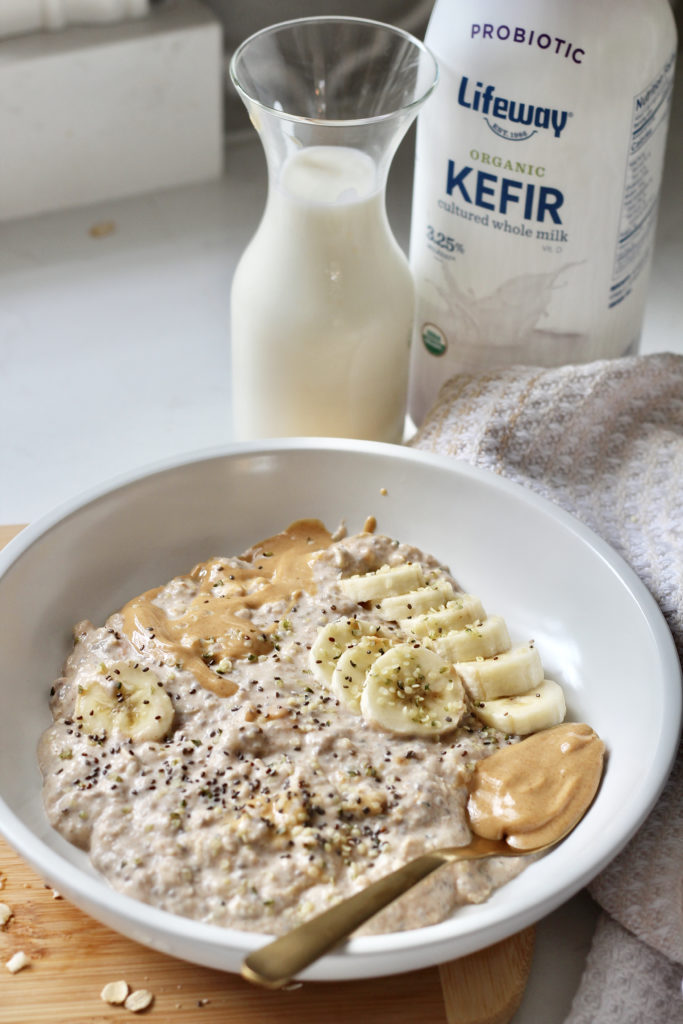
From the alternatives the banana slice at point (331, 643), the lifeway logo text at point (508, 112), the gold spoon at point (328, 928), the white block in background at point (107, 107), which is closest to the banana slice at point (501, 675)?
the banana slice at point (331, 643)

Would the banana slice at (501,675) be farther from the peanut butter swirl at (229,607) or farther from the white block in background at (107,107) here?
the white block in background at (107,107)

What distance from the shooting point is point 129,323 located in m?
2.01

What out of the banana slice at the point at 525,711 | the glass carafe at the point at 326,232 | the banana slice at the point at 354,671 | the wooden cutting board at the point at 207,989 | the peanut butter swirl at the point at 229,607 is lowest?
the wooden cutting board at the point at 207,989

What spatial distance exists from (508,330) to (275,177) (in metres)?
0.35

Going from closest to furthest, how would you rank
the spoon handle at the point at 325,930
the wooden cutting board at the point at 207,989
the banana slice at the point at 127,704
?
the spoon handle at the point at 325,930
the wooden cutting board at the point at 207,989
the banana slice at the point at 127,704

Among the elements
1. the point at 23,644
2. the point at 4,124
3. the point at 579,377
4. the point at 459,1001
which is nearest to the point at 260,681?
the point at 23,644

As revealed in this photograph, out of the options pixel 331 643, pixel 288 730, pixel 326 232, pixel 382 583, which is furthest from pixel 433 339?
pixel 288 730

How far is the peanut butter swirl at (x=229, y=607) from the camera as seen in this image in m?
1.25

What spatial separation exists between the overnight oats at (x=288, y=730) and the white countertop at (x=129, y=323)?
0.45 m

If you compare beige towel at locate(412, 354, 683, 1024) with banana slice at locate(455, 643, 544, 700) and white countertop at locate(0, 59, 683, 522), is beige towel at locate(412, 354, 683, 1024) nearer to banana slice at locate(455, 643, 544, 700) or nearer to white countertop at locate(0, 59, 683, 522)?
banana slice at locate(455, 643, 544, 700)

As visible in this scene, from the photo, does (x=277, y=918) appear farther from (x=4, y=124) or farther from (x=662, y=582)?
(x=4, y=124)

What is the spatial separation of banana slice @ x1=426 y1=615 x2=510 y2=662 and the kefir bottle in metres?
0.45

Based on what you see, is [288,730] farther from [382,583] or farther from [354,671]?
[382,583]

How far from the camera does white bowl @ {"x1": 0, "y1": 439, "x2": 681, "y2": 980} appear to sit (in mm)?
965
